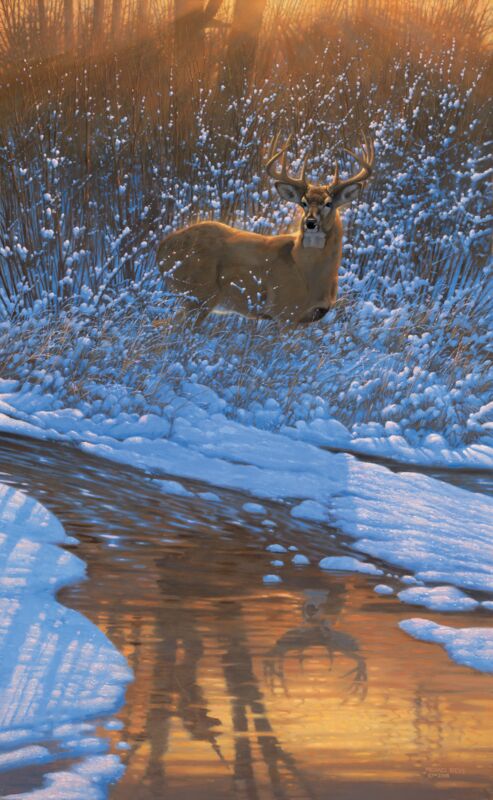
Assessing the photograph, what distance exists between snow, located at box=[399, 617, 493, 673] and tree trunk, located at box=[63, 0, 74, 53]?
10.2 m

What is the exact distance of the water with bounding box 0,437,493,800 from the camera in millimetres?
3502

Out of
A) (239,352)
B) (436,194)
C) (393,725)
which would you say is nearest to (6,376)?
(239,352)

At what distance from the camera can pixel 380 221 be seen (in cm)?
1305

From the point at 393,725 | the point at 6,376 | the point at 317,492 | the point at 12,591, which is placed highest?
the point at 393,725

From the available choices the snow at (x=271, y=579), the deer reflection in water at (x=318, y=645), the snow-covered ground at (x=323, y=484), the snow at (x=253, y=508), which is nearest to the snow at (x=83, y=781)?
the deer reflection in water at (x=318, y=645)

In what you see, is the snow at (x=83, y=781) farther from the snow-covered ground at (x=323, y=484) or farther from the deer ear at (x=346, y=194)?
the deer ear at (x=346, y=194)

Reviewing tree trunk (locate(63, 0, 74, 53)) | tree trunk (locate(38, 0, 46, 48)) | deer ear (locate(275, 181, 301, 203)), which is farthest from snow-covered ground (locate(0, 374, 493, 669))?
tree trunk (locate(38, 0, 46, 48))

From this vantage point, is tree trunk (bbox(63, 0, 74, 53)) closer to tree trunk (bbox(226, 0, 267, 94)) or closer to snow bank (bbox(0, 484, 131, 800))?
tree trunk (bbox(226, 0, 267, 94))

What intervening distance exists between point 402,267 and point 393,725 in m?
8.94

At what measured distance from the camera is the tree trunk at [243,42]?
1382 centimetres

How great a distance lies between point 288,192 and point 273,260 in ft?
1.96

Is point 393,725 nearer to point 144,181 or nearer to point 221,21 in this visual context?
point 144,181

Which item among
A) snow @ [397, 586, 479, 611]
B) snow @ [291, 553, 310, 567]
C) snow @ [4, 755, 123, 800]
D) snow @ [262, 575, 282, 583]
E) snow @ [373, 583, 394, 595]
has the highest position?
snow @ [4, 755, 123, 800]

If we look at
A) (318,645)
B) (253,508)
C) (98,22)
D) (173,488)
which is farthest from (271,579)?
(98,22)
